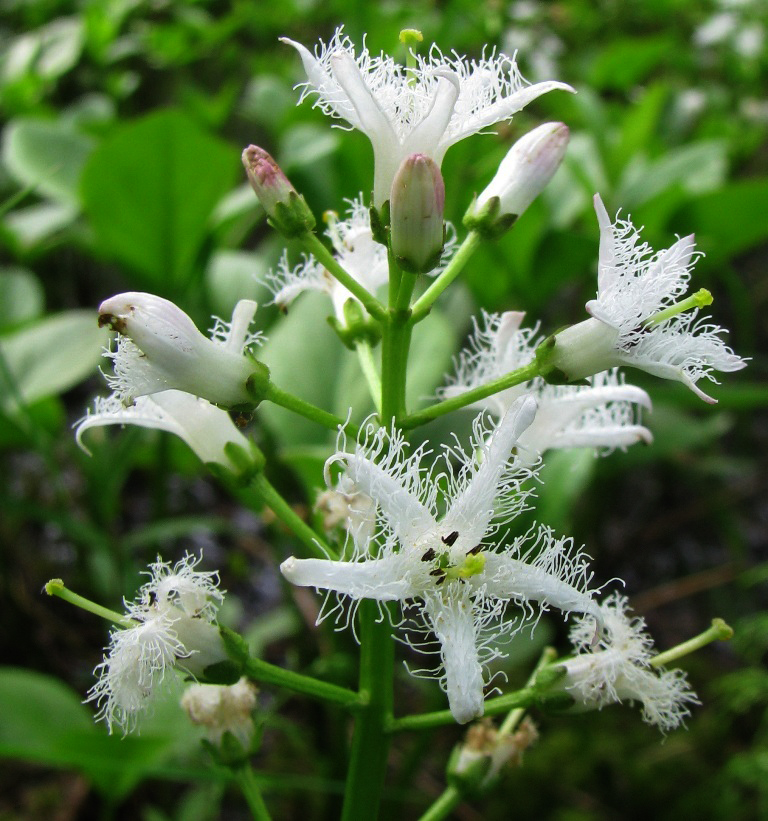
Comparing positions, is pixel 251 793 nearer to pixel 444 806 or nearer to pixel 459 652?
pixel 444 806

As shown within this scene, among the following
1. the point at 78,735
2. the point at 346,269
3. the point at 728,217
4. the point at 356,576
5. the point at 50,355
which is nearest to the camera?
the point at 356,576

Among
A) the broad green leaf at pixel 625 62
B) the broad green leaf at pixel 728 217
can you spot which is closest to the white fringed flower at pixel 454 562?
the broad green leaf at pixel 728 217

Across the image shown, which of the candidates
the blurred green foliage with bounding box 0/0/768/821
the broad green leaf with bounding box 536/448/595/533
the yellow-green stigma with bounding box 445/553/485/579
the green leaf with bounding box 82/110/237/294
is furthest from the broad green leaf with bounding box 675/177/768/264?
the yellow-green stigma with bounding box 445/553/485/579

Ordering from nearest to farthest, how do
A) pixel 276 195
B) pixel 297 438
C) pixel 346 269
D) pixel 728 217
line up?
pixel 276 195 → pixel 346 269 → pixel 297 438 → pixel 728 217

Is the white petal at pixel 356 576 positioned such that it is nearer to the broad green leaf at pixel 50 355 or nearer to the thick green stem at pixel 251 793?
the thick green stem at pixel 251 793

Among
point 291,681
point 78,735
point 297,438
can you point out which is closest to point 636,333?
point 291,681

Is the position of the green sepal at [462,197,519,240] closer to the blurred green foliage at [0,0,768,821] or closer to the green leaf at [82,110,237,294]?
the blurred green foliage at [0,0,768,821]
